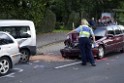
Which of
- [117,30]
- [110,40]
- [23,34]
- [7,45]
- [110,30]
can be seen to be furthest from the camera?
[117,30]

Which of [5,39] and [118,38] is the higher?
[5,39]

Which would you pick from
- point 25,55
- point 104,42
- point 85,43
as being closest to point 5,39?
point 25,55

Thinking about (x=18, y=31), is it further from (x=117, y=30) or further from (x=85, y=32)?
(x=117, y=30)

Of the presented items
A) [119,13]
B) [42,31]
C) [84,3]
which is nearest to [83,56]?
[42,31]

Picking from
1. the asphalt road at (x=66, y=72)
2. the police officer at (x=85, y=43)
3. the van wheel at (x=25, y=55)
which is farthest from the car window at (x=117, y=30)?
the van wheel at (x=25, y=55)

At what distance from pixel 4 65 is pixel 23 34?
3300 mm

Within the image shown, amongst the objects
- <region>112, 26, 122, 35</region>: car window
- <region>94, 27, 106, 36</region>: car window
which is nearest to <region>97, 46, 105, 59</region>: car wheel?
<region>94, 27, 106, 36</region>: car window

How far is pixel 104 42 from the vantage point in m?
16.2

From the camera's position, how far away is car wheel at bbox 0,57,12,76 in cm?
1219

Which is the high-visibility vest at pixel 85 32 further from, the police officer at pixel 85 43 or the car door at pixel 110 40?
the car door at pixel 110 40

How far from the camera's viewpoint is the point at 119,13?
40.1 metres

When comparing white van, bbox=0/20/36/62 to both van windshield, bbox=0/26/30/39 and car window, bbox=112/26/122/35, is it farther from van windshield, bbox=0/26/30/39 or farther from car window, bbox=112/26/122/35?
car window, bbox=112/26/122/35

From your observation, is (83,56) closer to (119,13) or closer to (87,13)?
(87,13)

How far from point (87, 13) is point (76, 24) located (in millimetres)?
2175
